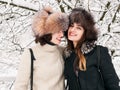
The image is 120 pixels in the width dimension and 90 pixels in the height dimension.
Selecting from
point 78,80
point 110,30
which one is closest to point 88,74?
point 78,80

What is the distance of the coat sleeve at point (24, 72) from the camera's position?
275cm

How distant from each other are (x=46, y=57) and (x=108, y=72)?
0.47m

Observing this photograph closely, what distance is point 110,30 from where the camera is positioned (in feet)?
18.0

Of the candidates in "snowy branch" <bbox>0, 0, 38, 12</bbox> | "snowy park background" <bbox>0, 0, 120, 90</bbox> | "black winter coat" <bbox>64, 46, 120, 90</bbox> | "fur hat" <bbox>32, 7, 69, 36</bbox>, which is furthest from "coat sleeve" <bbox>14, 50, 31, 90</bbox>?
"snowy branch" <bbox>0, 0, 38, 12</bbox>

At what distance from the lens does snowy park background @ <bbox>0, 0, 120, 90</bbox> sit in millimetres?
5406

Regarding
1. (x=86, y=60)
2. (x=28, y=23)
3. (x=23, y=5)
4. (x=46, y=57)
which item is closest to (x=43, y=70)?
(x=46, y=57)

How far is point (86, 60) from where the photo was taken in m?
2.74

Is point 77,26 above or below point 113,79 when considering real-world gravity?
above

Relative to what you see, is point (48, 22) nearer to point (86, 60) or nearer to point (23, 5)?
point (86, 60)

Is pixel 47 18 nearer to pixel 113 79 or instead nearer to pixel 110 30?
pixel 113 79

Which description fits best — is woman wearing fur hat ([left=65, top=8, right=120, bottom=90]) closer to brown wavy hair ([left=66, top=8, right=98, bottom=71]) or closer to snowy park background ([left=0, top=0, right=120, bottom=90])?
brown wavy hair ([left=66, top=8, right=98, bottom=71])

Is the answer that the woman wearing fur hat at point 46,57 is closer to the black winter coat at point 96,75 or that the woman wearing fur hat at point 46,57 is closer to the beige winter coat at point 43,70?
the beige winter coat at point 43,70

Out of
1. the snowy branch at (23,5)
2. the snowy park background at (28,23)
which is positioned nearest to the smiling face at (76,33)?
the snowy park background at (28,23)

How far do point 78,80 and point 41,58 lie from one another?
1.04 feet
